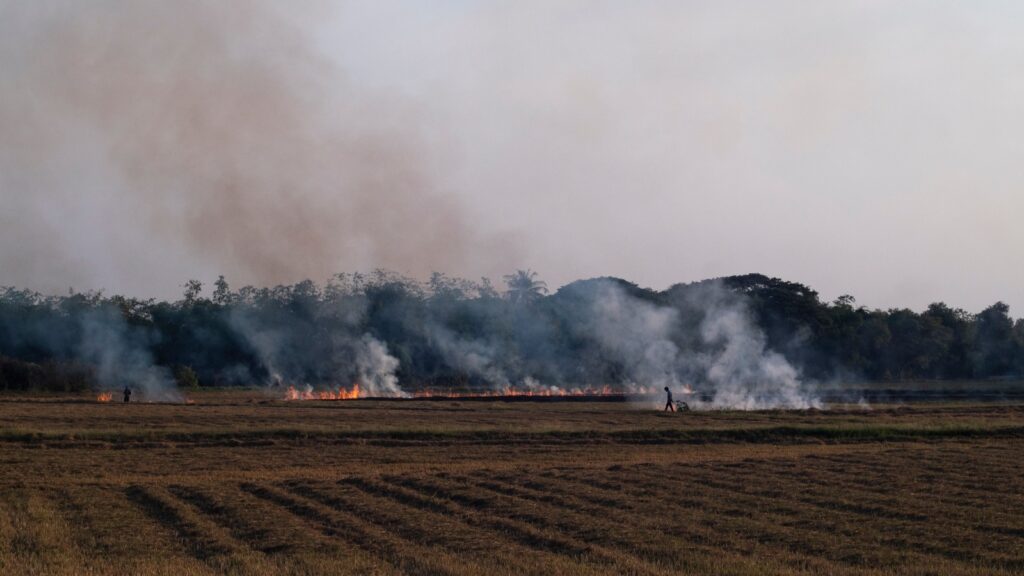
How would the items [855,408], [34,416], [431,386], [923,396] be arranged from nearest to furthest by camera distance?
1. [34,416]
2. [855,408]
3. [923,396]
4. [431,386]

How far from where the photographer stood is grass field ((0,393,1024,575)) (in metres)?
14.3

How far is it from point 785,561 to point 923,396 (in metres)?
56.2

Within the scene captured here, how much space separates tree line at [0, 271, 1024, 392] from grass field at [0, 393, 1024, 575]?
48.3m

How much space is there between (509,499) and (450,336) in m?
74.9

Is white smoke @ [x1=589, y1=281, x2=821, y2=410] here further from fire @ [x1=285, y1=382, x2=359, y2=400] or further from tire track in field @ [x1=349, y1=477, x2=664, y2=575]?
tire track in field @ [x1=349, y1=477, x2=664, y2=575]

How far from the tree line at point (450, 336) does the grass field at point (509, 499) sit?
48.3 m

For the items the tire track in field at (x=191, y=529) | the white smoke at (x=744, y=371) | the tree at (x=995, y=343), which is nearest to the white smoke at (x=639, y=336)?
the white smoke at (x=744, y=371)

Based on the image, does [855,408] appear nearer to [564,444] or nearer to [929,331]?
[564,444]

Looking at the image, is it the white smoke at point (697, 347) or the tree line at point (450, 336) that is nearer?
the white smoke at point (697, 347)

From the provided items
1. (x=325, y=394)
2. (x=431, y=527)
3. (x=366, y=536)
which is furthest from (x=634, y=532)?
(x=325, y=394)

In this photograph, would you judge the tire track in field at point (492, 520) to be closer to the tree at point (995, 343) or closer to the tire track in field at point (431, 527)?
the tire track in field at point (431, 527)

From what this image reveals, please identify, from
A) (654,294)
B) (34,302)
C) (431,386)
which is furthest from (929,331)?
(34,302)

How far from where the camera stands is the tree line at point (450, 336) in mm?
88875

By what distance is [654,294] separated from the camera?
104875mm
